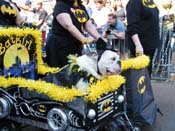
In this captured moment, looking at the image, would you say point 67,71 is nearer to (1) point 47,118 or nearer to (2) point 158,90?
(1) point 47,118

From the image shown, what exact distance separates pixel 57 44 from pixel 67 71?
26.2 inches

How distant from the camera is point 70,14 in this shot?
3.45 m

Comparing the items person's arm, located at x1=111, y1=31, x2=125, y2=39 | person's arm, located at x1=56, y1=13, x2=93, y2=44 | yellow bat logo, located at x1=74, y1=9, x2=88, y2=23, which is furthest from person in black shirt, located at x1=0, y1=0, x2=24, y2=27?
person's arm, located at x1=111, y1=31, x2=125, y2=39

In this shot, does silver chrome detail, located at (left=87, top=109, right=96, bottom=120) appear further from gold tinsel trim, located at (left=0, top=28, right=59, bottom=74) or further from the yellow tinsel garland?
gold tinsel trim, located at (left=0, top=28, right=59, bottom=74)

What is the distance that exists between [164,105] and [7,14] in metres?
2.37

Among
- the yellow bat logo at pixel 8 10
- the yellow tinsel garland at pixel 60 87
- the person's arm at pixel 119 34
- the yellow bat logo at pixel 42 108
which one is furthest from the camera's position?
the person's arm at pixel 119 34

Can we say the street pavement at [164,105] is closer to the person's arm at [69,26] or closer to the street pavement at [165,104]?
the street pavement at [165,104]

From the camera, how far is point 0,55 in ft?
9.79

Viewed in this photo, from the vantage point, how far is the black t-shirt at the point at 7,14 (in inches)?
132

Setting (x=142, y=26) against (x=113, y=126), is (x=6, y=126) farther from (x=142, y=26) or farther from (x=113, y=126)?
(x=142, y=26)

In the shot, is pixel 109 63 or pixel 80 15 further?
pixel 80 15

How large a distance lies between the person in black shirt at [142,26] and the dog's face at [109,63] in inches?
40.4

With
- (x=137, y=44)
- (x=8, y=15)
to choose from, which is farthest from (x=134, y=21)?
(x=8, y=15)

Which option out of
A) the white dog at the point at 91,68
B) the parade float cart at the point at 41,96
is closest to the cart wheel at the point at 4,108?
the parade float cart at the point at 41,96
